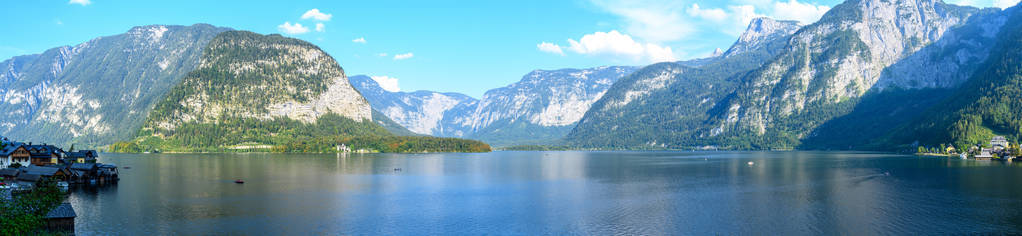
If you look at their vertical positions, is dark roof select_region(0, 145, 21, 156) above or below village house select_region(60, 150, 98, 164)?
above

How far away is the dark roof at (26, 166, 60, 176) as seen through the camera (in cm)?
8975

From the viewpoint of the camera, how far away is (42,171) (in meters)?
92.1

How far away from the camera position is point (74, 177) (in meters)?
103

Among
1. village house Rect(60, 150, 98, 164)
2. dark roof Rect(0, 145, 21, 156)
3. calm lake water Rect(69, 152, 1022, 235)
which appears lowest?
calm lake water Rect(69, 152, 1022, 235)

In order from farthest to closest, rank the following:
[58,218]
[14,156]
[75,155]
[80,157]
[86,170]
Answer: [80,157] < [75,155] < [14,156] < [86,170] < [58,218]

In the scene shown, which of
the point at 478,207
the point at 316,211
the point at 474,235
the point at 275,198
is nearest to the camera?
the point at 474,235

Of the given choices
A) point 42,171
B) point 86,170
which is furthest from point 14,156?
point 42,171

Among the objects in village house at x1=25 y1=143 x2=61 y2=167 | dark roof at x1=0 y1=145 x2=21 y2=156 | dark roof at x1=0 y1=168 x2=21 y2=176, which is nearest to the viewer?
dark roof at x1=0 y1=168 x2=21 y2=176

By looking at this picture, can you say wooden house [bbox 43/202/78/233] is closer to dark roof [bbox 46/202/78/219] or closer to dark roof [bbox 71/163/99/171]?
dark roof [bbox 46/202/78/219]

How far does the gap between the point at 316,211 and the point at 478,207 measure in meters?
20.3

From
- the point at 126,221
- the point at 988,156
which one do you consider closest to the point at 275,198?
the point at 126,221

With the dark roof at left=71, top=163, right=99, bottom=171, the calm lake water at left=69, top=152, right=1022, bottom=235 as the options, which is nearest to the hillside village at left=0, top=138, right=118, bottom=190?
the dark roof at left=71, top=163, right=99, bottom=171

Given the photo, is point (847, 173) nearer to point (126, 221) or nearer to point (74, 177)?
point (126, 221)

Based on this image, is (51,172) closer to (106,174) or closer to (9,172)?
(9,172)
